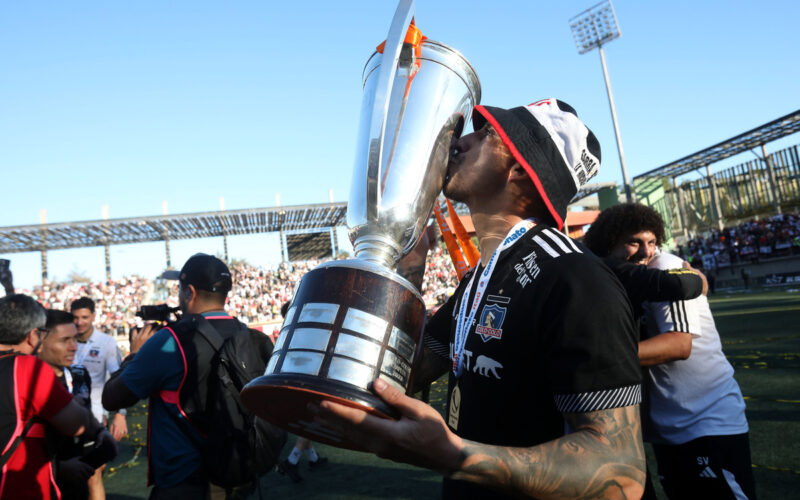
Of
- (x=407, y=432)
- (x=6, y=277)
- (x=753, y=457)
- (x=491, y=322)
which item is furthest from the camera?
(x=753, y=457)

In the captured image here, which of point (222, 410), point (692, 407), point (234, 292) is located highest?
point (234, 292)

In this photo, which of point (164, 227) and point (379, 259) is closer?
point (379, 259)

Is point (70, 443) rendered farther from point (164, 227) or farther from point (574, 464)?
point (164, 227)

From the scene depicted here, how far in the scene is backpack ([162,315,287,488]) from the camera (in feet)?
9.34

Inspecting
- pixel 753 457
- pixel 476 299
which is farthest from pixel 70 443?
pixel 753 457

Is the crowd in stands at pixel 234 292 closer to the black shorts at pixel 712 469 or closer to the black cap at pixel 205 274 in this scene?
the black cap at pixel 205 274

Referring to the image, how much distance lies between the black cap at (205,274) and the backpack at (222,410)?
394 millimetres

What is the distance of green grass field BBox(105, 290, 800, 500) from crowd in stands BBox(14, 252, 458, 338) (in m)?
20.5

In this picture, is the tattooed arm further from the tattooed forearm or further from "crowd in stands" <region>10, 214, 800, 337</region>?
"crowd in stands" <region>10, 214, 800, 337</region>

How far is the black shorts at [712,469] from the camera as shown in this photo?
2219 millimetres

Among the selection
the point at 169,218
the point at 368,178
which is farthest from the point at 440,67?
the point at 169,218

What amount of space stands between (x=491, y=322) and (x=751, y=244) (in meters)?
30.3

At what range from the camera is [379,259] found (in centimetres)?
141

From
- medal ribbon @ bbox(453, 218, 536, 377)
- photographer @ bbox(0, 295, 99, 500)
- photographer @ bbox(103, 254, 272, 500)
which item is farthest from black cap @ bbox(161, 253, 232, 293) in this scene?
medal ribbon @ bbox(453, 218, 536, 377)
